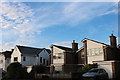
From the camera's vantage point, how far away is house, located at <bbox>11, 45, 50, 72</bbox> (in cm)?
4750

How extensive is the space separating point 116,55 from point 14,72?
1949 cm

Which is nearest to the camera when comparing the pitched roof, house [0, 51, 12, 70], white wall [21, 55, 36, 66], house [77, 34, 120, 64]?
house [77, 34, 120, 64]

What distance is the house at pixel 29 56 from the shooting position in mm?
47500

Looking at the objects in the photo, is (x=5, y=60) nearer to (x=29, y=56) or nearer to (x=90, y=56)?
(x=29, y=56)

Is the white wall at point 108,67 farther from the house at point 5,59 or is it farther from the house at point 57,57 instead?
the house at point 5,59

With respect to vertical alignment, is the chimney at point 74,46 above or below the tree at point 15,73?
above

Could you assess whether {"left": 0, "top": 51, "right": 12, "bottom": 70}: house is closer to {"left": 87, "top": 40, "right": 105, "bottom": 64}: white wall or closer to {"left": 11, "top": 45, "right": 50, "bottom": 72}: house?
{"left": 11, "top": 45, "right": 50, "bottom": 72}: house

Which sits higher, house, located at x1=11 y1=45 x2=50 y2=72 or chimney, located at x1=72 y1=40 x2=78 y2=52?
chimney, located at x1=72 y1=40 x2=78 y2=52

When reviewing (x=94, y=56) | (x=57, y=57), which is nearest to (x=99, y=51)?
(x=94, y=56)

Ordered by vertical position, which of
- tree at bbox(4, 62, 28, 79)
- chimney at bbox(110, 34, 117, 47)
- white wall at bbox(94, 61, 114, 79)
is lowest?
tree at bbox(4, 62, 28, 79)

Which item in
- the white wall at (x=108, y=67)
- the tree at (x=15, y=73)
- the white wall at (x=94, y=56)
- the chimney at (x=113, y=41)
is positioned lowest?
the tree at (x=15, y=73)

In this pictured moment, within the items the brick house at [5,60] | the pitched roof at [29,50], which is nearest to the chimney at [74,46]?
the pitched roof at [29,50]

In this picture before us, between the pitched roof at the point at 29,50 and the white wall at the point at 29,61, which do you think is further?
the pitched roof at the point at 29,50

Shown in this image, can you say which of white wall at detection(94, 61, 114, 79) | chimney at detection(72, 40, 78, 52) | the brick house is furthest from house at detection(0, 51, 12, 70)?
white wall at detection(94, 61, 114, 79)
